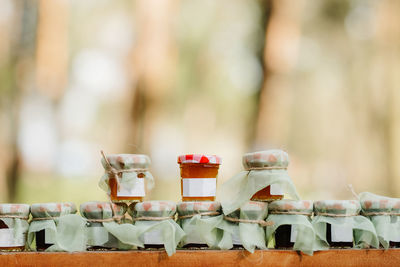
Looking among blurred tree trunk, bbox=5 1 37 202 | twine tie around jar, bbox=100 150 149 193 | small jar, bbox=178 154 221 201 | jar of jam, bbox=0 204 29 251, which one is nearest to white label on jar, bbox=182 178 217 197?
small jar, bbox=178 154 221 201

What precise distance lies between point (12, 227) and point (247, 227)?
0.44m

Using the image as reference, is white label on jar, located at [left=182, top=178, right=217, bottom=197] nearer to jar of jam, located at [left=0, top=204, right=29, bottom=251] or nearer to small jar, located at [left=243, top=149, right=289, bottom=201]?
small jar, located at [left=243, top=149, right=289, bottom=201]

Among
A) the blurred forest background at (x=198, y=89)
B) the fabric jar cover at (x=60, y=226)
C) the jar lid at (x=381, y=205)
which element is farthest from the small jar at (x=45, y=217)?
the blurred forest background at (x=198, y=89)

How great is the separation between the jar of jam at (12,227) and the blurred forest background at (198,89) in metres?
1.77

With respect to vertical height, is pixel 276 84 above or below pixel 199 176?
above

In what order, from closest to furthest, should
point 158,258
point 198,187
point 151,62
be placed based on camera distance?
point 158,258
point 198,187
point 151,62

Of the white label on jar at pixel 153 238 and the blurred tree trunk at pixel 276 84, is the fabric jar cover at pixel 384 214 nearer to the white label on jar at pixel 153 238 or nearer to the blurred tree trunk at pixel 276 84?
the white label on jar at pixel 153 238

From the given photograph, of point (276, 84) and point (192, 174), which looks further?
point (276, 84)

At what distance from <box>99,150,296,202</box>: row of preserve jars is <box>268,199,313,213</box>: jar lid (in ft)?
0.08

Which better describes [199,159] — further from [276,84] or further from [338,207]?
[276,84]

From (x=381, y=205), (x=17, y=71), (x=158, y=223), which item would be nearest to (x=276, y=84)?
(x=17, y=71)

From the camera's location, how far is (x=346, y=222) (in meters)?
0.87

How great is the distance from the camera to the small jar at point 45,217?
0.87 metres

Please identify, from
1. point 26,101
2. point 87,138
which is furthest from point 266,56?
point 26,101
